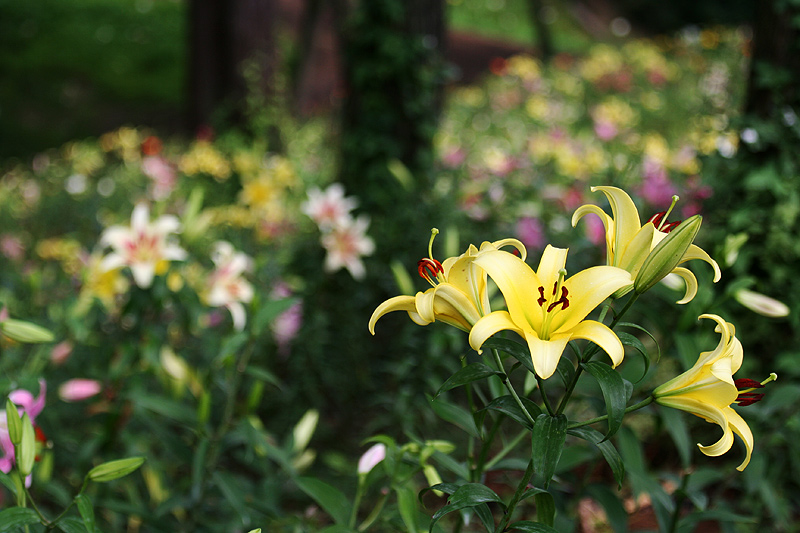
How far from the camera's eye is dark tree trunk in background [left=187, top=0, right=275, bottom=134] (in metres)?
4.39

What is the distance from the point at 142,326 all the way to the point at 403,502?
0.88 metres

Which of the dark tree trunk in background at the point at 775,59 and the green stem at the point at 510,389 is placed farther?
the dark tree trunk in background at the point at 775,59

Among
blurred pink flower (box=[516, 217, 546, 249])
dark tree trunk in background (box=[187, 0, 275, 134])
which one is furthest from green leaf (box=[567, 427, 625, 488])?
dark tree trunk in background (box=[187, 0, 275, 134])

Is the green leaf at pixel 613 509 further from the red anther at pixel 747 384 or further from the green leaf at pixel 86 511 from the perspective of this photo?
the green leaf at pixel 86 511

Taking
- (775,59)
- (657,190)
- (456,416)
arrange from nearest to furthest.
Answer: (456,416)
(775,59)
(657,190)

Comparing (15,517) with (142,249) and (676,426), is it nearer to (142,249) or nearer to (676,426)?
(142,249)

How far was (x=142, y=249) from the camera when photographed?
4.47 ft

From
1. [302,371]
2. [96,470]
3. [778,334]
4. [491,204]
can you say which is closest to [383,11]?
[491,204]

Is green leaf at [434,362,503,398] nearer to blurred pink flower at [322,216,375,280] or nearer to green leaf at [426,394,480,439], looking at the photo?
green leaf at [426,394,480,439]

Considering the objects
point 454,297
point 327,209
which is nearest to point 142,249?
point 327,209

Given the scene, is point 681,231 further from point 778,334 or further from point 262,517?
point 778,334

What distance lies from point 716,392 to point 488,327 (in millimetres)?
252

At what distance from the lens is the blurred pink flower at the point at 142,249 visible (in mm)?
1342

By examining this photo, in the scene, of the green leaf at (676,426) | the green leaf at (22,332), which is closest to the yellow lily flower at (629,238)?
the green leaf at (676,426)
